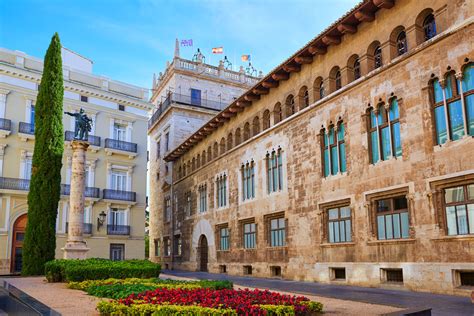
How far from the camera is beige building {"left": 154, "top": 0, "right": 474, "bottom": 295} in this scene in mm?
13125

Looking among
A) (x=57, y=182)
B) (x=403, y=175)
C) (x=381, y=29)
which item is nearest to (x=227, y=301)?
(x=403, y=175)

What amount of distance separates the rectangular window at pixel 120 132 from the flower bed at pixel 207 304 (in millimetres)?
28221

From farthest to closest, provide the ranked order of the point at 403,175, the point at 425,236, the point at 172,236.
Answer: the point at 172,236
the point at 403,175
the point at 425,236

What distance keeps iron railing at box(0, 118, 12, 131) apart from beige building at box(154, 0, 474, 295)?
53.4 ft

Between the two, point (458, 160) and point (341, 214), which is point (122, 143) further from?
point (458, 160)

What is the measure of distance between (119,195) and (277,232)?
1696cm

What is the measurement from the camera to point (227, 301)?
8.34 meters

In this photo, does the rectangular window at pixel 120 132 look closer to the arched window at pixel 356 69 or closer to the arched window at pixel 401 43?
the arched window at pixel 356 69

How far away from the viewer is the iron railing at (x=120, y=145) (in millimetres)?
35031

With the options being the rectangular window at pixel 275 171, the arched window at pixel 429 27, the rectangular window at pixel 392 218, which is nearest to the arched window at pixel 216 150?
the rectangular window at pixel 275 171

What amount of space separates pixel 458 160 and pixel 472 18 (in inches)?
161

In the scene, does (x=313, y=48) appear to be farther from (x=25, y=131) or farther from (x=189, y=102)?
(x=189, y=102)

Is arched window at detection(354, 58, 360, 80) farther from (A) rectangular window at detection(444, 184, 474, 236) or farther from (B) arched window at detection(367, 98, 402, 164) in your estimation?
(A) rectangular window at detection(444, 184, 474, 236)

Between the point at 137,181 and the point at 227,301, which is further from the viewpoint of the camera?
the point at 137,181
